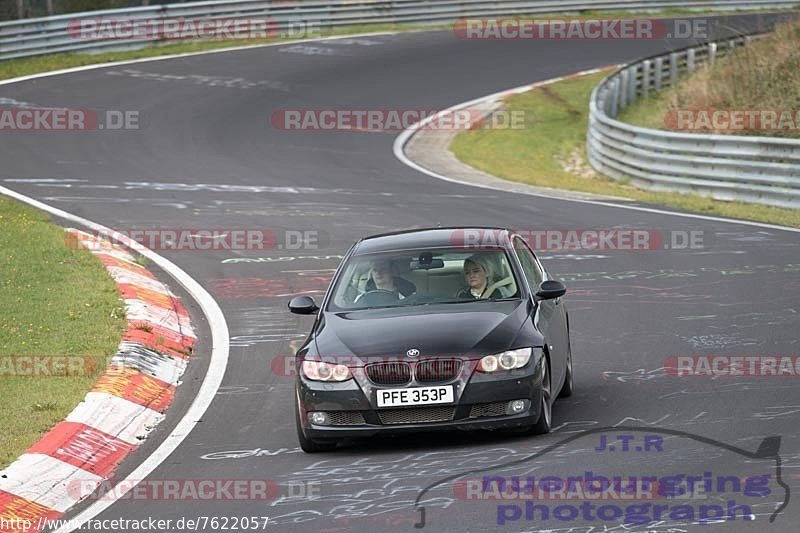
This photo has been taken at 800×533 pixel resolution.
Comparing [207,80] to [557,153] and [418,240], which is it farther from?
[418,240]

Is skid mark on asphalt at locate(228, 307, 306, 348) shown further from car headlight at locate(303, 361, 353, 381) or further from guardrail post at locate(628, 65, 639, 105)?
guardrail post at locate(628, 65, 639, 105)

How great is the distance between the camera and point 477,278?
10.4 metres

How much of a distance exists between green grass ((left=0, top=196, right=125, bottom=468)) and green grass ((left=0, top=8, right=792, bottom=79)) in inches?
771

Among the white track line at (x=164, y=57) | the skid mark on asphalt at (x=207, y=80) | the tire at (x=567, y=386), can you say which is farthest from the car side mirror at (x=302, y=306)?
the white track line at (x=164, y=57)

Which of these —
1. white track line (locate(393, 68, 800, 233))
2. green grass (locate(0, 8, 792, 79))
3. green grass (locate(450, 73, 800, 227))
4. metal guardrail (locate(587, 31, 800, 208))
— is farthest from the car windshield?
Answer: green grass (locate(0, 8, 792, 79))

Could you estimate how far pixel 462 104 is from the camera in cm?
3466

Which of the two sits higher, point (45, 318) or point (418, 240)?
point (418, 240)

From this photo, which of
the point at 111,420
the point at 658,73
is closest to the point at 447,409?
the point at 111,420

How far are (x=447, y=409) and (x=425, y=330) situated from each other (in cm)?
65

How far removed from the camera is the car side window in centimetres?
1073

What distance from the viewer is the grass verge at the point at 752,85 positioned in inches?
1065

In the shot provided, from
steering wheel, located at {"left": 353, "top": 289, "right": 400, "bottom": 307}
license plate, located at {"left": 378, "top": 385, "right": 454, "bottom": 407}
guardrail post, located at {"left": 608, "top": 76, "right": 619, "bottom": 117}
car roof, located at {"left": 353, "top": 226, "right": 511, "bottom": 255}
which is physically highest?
car roof, located at {"left": 353, "top": 226, "right": 511, "bottom": 255}

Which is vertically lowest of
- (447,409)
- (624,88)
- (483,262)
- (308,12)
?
(624,88)

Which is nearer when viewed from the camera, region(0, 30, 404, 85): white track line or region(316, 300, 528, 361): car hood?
region(316, 300, 528, 361): car hood
